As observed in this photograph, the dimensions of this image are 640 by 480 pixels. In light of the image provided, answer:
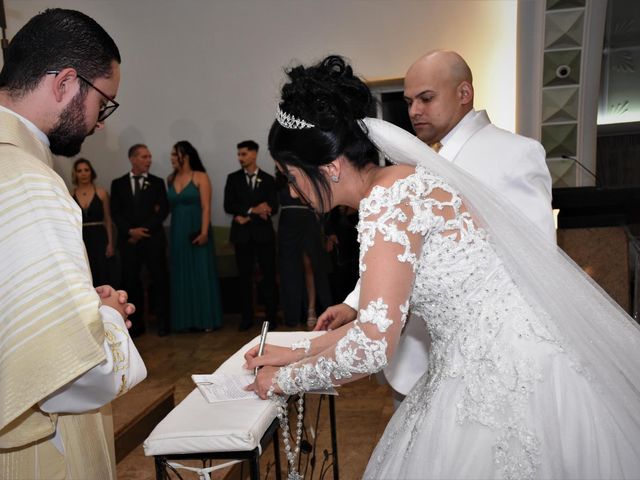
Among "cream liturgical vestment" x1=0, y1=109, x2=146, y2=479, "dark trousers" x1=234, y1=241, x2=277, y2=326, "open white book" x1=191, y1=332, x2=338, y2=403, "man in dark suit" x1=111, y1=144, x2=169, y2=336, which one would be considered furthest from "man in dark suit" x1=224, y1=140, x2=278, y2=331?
"cream liturgical vestment" x1=0, y1=109, x2=146, y2=479

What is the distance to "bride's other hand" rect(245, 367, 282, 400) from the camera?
73.2 inches

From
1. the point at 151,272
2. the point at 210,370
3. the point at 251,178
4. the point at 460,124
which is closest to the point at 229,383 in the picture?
the point at 460,124

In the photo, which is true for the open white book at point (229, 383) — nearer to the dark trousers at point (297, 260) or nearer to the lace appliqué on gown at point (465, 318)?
the lace appliqué on gown at point (465, 318)

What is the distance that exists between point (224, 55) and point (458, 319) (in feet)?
22.4

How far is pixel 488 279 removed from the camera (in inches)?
69.5

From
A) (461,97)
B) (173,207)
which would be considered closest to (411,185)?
(461,97)

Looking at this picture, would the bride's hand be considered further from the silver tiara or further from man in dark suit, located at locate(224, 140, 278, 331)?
man in dark suit, located at locate(224, 140, 278, 331)

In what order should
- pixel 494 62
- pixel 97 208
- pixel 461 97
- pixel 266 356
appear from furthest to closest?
pixel 494 62 → pixel 97 208 → pixel 461 97 → pixel 266 356

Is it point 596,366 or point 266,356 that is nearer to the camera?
point 596,366

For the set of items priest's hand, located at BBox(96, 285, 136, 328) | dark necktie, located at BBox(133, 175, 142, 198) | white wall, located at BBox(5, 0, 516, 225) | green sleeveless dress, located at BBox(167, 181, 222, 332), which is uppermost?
white wall, located at BBox(5, 0, 516, 225)

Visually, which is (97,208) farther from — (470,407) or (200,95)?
(470,407)

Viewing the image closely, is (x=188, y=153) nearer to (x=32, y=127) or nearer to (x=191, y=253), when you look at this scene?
(x=191, y=253)

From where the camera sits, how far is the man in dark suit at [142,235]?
677cm

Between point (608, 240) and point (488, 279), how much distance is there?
8.05ft
